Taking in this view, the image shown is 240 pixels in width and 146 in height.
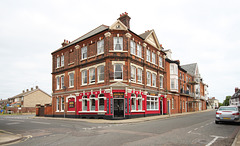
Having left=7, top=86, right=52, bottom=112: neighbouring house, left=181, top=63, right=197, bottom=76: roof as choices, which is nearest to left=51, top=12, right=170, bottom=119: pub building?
left=181, top=63, right=197, bottom=76: roof

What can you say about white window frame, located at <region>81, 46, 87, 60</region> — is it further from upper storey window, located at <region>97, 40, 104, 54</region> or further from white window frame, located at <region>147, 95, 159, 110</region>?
white window frame, located at <region>147, 95, 159, 110</region>

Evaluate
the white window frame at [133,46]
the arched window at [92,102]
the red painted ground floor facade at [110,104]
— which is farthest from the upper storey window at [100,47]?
the arched window at [92,102]

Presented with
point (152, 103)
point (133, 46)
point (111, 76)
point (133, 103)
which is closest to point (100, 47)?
point (133, 46)

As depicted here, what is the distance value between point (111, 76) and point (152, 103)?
9830 mm

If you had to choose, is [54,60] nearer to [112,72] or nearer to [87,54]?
[87,54]

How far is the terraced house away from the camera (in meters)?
23.9

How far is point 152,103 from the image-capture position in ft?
99.5

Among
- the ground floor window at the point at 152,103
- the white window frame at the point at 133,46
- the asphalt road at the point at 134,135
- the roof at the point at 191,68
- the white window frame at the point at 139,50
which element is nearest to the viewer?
the asphalt road at the point at 134,135

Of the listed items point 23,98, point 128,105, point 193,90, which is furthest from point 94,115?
point 23,98

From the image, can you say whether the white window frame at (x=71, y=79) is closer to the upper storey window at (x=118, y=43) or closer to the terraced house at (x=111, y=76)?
the terraced house at (x=111, y=76)

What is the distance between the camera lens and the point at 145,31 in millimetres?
33094

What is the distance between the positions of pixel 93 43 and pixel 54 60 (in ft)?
37.5

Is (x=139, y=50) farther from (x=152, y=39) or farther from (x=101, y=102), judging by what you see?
(x=101, y=102)

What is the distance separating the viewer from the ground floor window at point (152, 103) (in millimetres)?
29102
